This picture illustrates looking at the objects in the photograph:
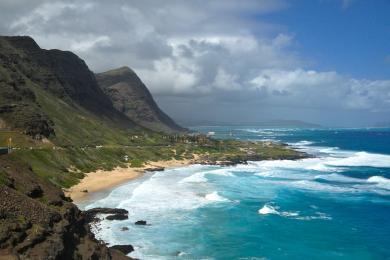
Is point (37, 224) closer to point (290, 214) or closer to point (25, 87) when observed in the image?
point (290, 214)

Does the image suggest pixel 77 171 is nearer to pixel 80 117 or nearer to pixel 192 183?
pixel 192 183

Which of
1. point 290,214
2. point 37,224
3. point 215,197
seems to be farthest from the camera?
point 215,197

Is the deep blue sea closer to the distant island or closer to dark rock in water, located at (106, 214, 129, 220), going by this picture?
dark rock in water, located at (106, 214, 129, 220)

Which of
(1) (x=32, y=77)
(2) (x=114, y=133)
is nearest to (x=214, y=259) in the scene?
(2) (x=114, y=133)

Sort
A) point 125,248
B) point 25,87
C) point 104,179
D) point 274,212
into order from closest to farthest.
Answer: point 125,248 < point 274,212 < point 104,179 < point 25,87

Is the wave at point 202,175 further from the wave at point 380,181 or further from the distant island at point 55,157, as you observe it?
the wave at point 380,181

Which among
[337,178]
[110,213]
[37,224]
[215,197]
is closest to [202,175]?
[337,178]
